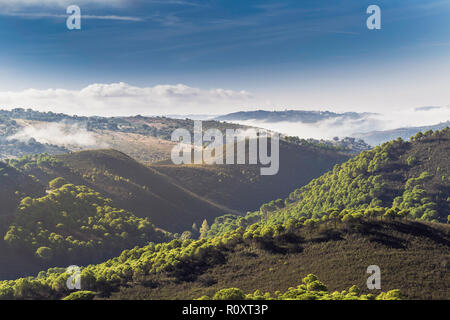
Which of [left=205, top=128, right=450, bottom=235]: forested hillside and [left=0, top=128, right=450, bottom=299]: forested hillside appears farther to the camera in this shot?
[left=205, top=128, right=450, bottom=235]: forested hillside

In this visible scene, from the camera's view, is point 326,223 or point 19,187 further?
point 19,187

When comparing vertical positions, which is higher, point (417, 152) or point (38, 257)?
point (417, 152)

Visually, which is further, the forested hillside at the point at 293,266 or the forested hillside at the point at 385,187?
the forested hillside at the point at 385,187

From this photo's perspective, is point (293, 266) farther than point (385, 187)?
No

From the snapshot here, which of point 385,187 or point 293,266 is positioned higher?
point 385,187
